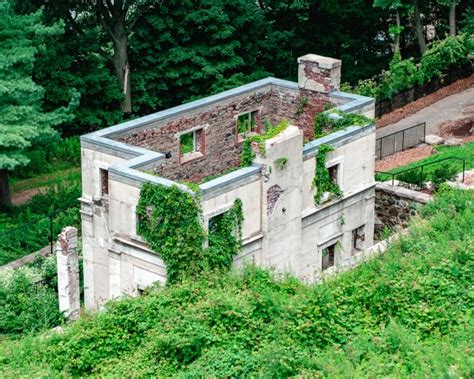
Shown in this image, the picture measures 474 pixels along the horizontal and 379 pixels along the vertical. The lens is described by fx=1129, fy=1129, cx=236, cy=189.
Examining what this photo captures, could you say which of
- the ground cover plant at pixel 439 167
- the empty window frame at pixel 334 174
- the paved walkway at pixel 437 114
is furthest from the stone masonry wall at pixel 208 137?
the paved walkway at pixel 437 114

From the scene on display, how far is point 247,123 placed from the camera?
120 feet

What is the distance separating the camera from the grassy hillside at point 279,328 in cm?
2300

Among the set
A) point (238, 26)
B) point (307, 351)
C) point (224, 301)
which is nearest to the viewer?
point (307, 351)

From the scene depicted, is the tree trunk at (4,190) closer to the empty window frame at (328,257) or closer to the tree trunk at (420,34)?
the empty window frame at (328,257)

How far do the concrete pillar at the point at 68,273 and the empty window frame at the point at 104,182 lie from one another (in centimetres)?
137

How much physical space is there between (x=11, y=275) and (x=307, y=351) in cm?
1363

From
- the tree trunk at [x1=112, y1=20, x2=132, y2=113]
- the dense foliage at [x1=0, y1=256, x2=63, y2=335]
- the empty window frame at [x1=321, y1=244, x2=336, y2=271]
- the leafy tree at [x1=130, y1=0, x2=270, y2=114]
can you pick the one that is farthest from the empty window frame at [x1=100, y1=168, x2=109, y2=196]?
the leafy tree at [x1=130, y1=0, x2=270, y2=114]

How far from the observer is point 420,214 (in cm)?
3259

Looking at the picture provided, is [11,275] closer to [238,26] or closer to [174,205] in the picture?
[174,205]

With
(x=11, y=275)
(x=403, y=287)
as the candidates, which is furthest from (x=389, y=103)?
(x=403, y=287)

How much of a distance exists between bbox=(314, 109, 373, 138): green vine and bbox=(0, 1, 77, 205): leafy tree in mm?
10120

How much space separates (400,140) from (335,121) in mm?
9307

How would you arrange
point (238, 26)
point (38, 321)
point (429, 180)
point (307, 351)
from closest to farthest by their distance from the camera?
point (307, 351), point (38, 321), point (429, 180), point (238, 26)

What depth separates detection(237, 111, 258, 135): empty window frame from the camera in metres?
36.2
